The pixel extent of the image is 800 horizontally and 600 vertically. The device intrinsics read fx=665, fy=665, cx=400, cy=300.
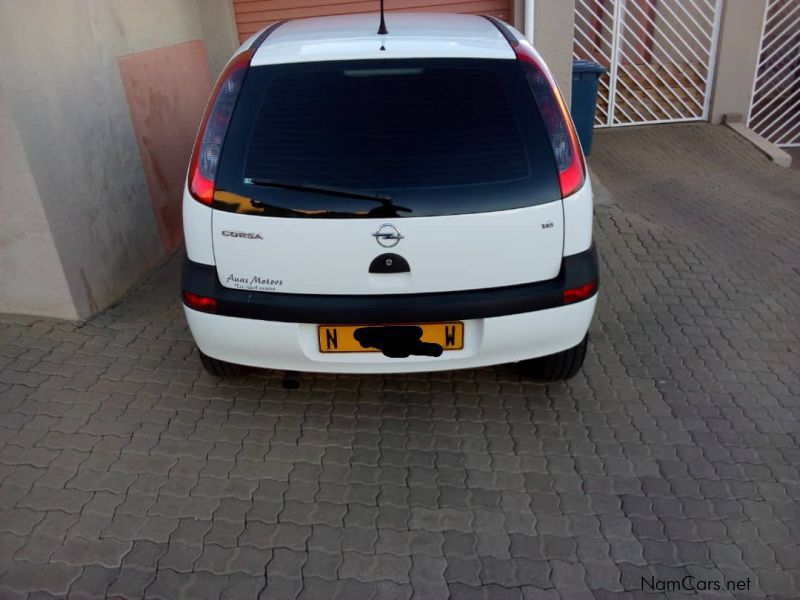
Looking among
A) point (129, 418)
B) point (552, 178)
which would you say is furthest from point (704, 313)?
point (129, 418)

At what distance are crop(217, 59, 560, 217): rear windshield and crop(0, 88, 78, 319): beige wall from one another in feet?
5.25

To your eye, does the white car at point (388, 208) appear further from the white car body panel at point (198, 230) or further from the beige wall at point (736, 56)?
the beige wall at point (736, 56)

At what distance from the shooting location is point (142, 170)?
15.4ft

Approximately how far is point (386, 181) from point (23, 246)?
7.94 ft

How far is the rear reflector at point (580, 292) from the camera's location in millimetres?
2723

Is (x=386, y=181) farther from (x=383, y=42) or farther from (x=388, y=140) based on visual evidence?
(x=383, y=42)

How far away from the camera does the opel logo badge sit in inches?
99.5

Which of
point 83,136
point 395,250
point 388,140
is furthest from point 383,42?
point 83,136

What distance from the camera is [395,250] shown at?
2.55m

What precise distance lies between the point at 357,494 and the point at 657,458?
4.27 feet

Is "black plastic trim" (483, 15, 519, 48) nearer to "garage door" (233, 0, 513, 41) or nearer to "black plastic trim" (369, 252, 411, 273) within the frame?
"black plastic trim" (369, 252, 411, 273)

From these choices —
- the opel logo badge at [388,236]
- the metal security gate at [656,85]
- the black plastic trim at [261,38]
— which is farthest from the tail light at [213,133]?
the metal security gate at [656,85]

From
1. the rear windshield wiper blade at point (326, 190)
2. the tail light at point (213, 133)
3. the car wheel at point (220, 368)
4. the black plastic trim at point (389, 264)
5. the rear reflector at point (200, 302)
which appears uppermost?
the tail light at point (213, 133)

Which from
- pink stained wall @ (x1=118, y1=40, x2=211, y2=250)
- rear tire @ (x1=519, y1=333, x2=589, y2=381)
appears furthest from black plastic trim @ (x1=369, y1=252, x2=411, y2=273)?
pink stained wall @ (x1=118, y1=40, x2=211, y2=250)
